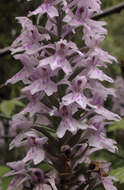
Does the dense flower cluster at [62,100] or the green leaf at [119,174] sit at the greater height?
the dense flower cluster at [62,100]

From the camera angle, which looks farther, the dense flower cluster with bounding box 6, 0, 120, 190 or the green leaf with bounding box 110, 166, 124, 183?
the green leaf with bounding box 110, 166, 124, 183

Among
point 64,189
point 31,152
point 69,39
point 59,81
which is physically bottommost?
point 64,189

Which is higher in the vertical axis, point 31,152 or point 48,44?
point 48,44

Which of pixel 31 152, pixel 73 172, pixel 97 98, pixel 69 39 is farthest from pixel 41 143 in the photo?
pixel 69 39

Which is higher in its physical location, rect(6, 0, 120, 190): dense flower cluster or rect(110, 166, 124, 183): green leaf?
rect(6, 0, 120, 190): dense flower cluster

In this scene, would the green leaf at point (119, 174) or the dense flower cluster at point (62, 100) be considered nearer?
the dense flower cluster at point (62, 100)

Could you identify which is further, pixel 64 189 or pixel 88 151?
pixel 88 151

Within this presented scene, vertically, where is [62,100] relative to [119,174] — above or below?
above

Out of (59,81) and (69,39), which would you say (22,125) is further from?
(69,39)
